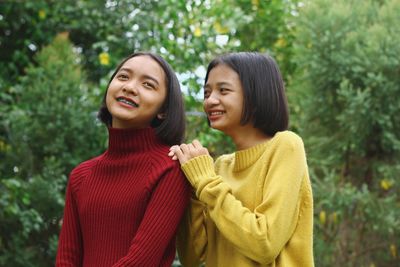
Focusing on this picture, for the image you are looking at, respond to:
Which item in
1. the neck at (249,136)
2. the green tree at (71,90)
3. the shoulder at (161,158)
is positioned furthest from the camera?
the green tree at (71,90)

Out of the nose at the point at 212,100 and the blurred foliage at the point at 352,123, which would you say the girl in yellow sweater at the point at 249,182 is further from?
the blurred foliage at the point at 352,123

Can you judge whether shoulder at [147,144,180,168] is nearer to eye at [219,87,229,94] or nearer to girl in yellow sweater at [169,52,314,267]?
girl in yellow sweater at [169,52,314,267]

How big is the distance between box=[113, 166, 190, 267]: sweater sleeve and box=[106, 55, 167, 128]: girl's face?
0.21 metres

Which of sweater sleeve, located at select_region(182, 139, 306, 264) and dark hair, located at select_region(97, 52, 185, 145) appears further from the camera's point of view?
dark hair, located at select_region(97, 52, 185, 145)

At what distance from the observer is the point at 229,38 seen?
216 inches

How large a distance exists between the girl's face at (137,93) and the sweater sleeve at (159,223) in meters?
0.21

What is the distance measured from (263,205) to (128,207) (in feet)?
1.33

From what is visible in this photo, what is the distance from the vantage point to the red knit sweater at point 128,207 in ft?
7.13

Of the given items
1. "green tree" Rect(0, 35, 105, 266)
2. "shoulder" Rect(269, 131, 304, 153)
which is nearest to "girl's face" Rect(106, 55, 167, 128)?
"shoulder" Rect(269, 131, 304, 153)

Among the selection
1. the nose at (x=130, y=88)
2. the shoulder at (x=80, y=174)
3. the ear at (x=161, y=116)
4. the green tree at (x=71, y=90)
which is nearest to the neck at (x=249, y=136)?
the ear at (x=161, y=116)

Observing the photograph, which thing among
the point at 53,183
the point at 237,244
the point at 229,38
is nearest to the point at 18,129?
the point at 53,183

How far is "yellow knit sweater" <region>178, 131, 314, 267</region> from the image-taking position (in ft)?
7.06

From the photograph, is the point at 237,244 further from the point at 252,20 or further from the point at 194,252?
the point at 252,20

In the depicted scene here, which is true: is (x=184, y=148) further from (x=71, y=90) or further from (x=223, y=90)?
(x=71, y=90)
